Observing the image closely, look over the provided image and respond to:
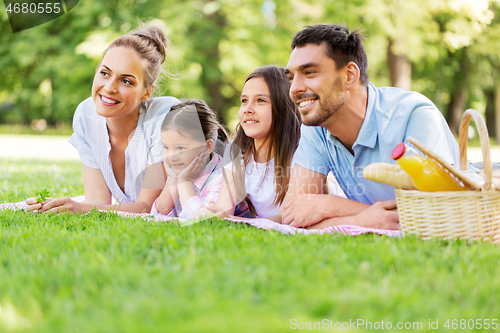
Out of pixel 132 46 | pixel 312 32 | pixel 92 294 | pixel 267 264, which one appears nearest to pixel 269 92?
pixel 312 32

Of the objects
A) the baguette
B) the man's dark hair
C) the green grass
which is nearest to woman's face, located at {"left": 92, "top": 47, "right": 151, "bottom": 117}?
the green grass

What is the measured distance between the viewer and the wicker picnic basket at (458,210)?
2781mm

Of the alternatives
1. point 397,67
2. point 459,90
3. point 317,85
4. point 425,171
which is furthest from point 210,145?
point 459,90

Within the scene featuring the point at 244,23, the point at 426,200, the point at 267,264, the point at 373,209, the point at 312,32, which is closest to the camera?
the point at 267,264

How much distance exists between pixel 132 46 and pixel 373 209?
2621 mm

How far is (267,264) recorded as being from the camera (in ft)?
7.88

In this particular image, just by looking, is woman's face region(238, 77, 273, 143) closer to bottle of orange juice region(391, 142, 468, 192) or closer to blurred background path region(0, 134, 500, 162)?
bottle of orange juice region(391, 142, 468, 192)

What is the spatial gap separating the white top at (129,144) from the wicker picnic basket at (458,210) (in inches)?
92.3

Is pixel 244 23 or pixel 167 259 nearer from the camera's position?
pixel 167 259

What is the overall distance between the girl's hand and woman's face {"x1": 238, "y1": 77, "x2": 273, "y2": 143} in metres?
0.50

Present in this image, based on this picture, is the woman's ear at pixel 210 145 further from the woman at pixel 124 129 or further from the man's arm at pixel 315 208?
the man's arm at pixel 315 208

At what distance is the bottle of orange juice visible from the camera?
9.47 feet

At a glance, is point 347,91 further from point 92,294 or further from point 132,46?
point 92,294

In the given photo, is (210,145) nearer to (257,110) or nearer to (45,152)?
(257,110)
